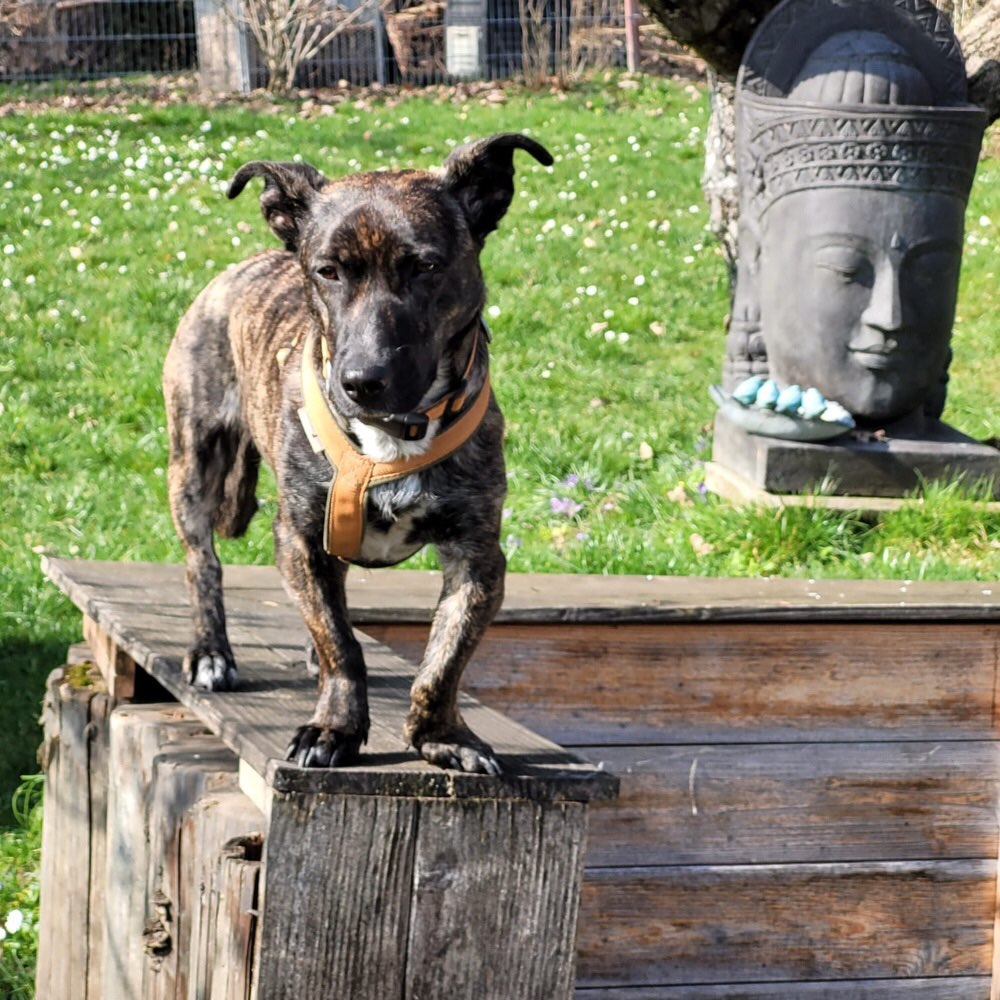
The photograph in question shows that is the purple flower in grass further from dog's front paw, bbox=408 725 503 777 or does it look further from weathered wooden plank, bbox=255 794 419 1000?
weathered wooden plank, bbox=255 794 419 1000

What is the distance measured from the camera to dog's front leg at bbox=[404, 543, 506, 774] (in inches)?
109

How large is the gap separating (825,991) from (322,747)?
6.66ft

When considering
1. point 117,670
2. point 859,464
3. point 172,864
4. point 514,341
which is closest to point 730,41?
point 514,341

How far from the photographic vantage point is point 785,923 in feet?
13.7

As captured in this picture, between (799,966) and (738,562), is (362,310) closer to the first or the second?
(799,966)

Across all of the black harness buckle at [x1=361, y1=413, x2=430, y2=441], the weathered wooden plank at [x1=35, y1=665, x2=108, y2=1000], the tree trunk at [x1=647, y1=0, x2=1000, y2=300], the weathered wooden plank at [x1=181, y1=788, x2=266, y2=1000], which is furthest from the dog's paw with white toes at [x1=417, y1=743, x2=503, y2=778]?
the tree trunk at [x1=647, y1=0, x2=1000, y2=300]

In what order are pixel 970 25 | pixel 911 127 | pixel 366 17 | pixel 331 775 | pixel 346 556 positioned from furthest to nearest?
pixel 366 17
pixel 970 25
pixel 911 127
pixel 346 556
pixel 331 775

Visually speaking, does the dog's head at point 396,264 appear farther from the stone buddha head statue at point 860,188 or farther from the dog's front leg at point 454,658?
the stone buddha head statue at point 860,188

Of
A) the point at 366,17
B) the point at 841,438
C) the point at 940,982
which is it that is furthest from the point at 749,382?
the point at 366,17

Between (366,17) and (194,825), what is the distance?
18.0m

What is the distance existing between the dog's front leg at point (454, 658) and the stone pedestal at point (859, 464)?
3961 mm

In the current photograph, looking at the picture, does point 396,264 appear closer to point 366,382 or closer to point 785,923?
point 366,382

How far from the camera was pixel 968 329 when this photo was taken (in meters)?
10.4

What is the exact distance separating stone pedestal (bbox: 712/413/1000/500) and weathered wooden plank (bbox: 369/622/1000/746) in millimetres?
2710
